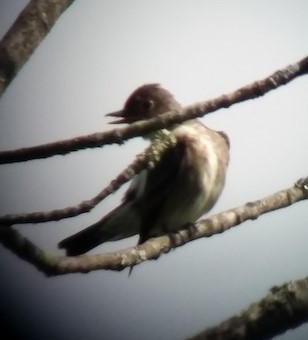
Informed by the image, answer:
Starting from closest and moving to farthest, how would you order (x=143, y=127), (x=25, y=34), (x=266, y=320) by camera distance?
(x=266, y=320) < (x=143, y=127) < (x=25, y=34)

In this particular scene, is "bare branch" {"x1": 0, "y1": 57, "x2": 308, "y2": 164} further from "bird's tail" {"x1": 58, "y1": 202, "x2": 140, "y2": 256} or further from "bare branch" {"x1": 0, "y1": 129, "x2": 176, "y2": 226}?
"bird's tail" {"x1": 58, "y1": 202, "x2": 140, "y2": 256}

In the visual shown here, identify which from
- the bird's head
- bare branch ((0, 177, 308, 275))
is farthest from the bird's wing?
bare branch ((0, 177, 308, 275))

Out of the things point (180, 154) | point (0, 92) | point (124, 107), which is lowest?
point (180, 154)

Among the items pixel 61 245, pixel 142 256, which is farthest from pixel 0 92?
pixel 61 245

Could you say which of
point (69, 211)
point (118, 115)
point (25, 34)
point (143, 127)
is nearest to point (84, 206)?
point (69, 211)

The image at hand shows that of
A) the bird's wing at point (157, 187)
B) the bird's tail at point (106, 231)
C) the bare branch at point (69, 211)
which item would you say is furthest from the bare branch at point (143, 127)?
the bird's wing at point (157, 187)

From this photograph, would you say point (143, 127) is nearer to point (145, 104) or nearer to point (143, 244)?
point (143, 244)

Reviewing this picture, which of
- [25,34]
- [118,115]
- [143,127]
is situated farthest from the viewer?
[118,115]

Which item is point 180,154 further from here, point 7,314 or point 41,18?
point 41,18
